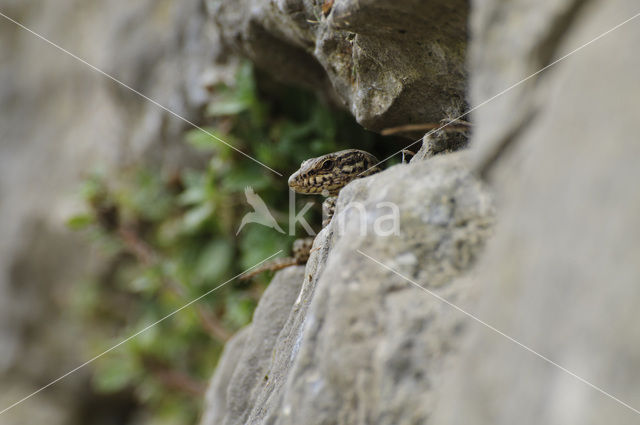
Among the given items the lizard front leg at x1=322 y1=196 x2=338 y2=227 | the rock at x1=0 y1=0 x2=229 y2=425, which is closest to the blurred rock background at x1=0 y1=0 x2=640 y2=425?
the lizard front leg at x1=322 y1=196 x2=338 y2=227

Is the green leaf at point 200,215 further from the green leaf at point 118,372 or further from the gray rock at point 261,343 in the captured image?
the gray rock at point 261,343

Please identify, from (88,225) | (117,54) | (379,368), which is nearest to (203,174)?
(88,225)

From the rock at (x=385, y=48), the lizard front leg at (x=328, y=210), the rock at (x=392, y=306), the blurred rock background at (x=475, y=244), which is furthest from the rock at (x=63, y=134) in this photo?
the rock at (x=392, y=306)

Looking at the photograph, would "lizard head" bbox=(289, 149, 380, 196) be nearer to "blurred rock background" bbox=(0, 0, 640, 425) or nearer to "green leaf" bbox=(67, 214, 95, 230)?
"blurred rock background" bbox=(0, 0, 640, 425)

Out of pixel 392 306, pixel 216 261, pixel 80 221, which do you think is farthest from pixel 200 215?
pixel 392 306

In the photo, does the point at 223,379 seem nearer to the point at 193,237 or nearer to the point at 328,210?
the point at 328,210

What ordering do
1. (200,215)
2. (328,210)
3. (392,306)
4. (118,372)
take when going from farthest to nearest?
1. (118,372)
2. (200,215)
3. (328,210)
4. (392,306)

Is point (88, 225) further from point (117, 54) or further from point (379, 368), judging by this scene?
point (379, 368)
